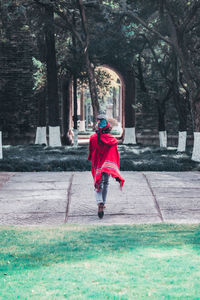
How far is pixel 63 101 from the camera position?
2559 centimetres

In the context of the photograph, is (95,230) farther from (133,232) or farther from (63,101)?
(63,101)

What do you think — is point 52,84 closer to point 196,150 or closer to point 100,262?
point 196,150

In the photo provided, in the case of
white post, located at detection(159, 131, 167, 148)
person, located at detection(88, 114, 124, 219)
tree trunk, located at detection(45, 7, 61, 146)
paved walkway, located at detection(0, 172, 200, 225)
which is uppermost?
tree trunk, located at detection(45, 7, 61, 146)

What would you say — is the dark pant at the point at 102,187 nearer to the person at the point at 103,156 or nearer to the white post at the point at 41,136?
the person at the point at 103,156

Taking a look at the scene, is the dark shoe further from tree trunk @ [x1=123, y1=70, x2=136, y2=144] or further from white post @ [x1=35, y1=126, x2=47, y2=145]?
tree trunk @ [x1=123, y1=70, x2=136, y2=144]

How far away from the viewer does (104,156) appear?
26.6 ft

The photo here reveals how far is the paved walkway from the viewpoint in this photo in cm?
848

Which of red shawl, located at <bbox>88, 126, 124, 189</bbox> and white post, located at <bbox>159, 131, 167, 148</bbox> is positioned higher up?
red shawl, located at <bbox>88, 126, 124, 189</bbox>

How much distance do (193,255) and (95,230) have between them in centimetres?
196

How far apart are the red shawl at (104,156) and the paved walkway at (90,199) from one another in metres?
0.87

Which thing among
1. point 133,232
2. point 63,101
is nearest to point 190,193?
point 133,232

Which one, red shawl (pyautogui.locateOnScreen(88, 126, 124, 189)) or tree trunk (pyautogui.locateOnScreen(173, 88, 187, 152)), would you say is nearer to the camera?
red shawl (pyautogui.locateOnScreen(88, 126, 124, 189))

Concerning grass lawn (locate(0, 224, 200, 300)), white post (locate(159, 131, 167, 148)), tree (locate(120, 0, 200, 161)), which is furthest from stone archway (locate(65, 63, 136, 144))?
grass lawn (locate(0, 224, 200, 300))

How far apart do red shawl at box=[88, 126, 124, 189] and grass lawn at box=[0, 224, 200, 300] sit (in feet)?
3.06
